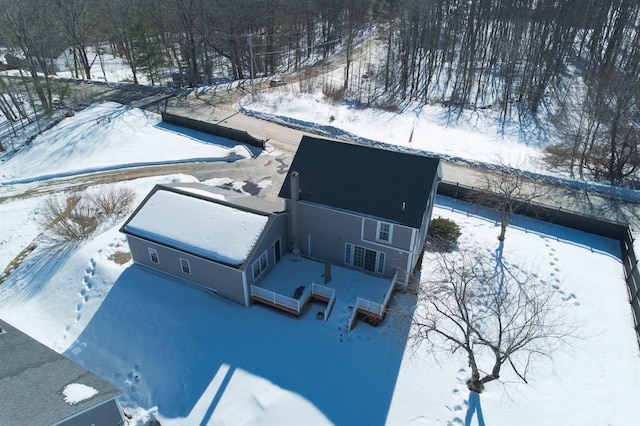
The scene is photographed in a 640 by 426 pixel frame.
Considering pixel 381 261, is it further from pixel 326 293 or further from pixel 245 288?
pixel 245 288

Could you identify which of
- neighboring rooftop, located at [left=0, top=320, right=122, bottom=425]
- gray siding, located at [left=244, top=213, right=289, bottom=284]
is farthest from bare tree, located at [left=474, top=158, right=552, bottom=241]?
neighboring rooftop, located at [left=0, top=320, right=122, bottom=425]

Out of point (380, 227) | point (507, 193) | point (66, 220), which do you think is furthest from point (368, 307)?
point (66, 220)

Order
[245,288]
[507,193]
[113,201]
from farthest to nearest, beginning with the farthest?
[113,201] → [507,193] → [245,288]

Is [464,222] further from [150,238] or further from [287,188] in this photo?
[150,238]

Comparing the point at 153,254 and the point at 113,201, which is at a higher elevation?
the point at 153,254

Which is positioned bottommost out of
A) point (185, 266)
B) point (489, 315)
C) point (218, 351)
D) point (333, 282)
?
point (218, 351)

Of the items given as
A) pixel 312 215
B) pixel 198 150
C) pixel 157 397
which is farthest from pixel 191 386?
pixel 198 150
